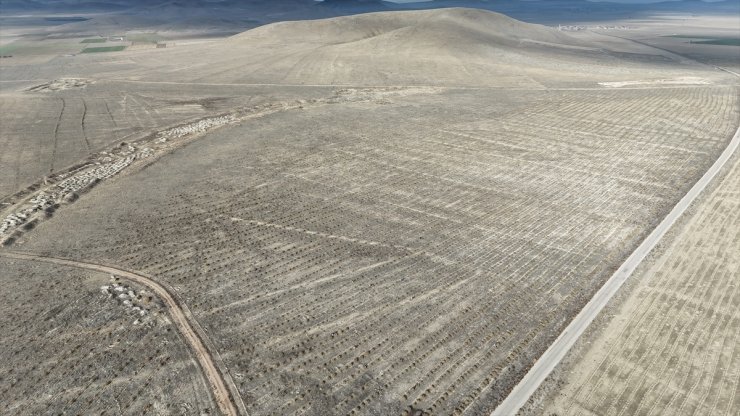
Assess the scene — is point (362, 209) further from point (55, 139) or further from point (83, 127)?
point (83, 127)

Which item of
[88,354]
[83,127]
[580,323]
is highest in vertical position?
[83,127]

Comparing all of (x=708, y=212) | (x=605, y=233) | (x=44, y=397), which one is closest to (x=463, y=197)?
(x=605, y=233)

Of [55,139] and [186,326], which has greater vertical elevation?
[55,139]

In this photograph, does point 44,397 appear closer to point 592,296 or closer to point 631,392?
point 631,392

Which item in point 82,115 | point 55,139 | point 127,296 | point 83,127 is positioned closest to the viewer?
point 127,296

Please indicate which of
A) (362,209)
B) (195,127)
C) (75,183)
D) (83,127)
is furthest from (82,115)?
(362,209)

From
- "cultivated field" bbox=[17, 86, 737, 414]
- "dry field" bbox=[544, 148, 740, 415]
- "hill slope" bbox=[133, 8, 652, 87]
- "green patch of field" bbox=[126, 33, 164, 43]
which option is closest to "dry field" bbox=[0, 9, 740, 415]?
"cultivated field" bbox=[17, 86, 737, 414]

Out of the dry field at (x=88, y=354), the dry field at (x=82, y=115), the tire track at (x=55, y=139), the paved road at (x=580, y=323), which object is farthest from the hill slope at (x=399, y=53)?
the dry field at (x=88, y=354)
